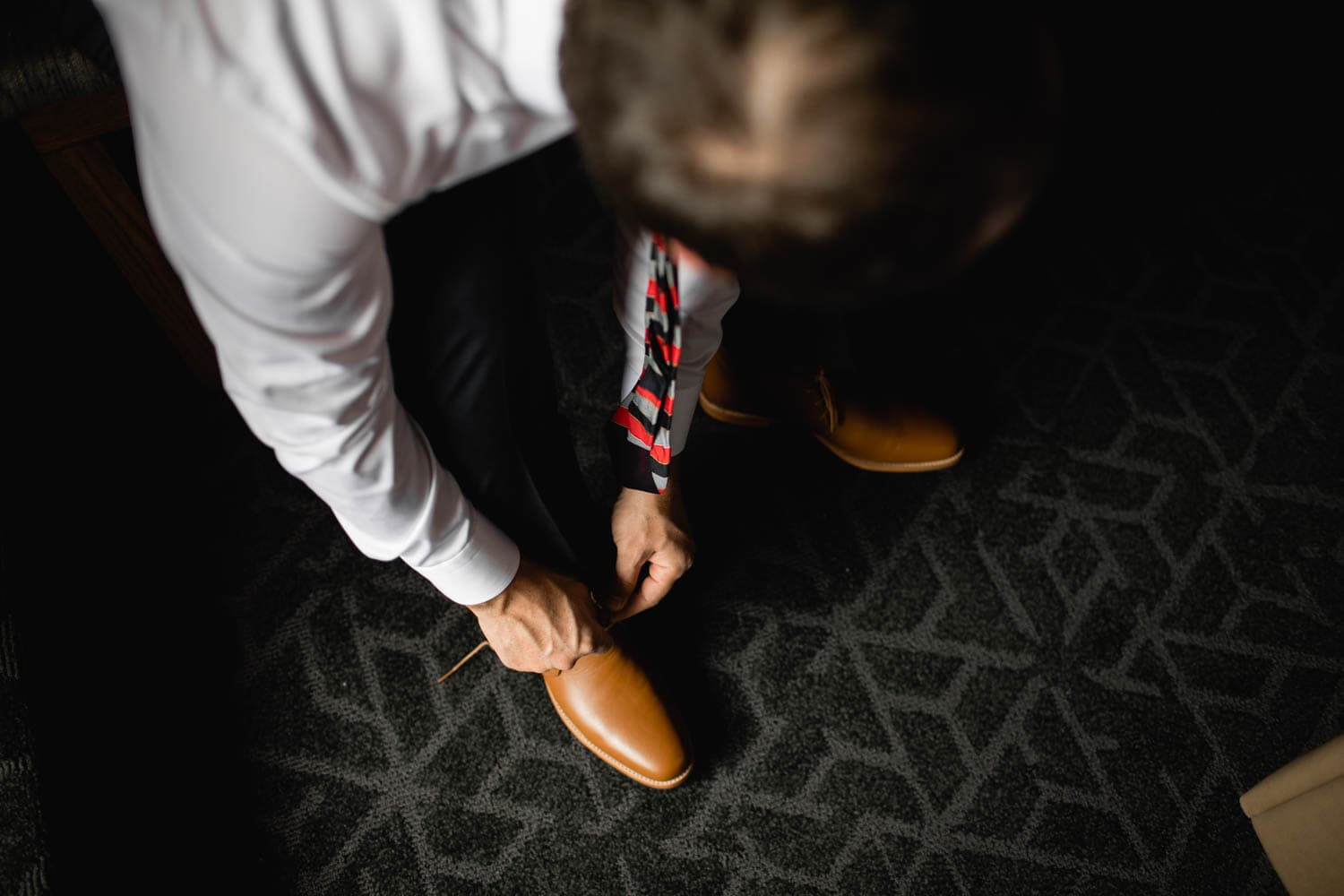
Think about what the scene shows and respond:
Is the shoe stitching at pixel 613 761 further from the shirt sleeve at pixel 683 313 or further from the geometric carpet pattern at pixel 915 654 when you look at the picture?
the shirt sleeve at pixel 683 313

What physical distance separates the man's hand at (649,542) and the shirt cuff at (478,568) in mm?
161

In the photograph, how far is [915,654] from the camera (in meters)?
1.14

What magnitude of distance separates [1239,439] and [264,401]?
1.34 metres

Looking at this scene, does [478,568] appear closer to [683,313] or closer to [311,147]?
[683,313]

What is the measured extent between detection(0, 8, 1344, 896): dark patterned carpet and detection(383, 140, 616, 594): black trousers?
12.5 inches

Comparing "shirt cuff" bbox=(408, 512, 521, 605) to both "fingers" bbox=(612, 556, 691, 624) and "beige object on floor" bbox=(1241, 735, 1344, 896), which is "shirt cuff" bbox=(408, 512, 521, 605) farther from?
"beige object on floor" bbox=(1241, 735, 1344, 896)

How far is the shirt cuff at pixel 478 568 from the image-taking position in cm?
73

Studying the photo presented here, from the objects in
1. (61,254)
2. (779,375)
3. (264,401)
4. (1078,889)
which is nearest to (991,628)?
(1078,889)

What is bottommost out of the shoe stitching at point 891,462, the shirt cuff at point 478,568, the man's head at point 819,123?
the shoe stitching at point 891,462

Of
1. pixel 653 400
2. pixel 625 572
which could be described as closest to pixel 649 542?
pixel 625 572

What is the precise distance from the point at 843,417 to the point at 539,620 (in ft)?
1.84

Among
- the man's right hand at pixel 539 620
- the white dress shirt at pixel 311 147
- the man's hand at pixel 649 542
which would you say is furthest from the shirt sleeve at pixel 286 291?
the man's hand at pixel 649 542

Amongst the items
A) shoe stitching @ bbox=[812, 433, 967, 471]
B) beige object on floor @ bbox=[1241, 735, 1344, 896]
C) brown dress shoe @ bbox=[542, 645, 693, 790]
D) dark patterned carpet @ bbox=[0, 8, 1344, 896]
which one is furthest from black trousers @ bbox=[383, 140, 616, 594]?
beige object on floor @ bbox=[1241, 735, 1344, 896]

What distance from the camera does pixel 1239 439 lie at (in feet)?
4.25
